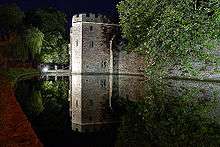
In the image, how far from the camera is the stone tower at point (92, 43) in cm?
2689

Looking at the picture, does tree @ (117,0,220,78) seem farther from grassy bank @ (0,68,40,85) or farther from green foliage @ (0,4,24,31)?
green foliage @ (0,4,24,31)

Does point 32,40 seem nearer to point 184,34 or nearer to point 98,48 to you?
point 98,48

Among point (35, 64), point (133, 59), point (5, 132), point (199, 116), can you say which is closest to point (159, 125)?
point (199, 116)

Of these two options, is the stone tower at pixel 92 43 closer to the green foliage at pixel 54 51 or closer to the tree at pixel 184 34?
the green foliage at pixel 54 51

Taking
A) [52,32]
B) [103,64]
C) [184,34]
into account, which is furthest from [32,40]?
[184,34]

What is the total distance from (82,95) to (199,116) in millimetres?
7937

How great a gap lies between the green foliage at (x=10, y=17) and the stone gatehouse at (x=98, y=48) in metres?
→ 8.08

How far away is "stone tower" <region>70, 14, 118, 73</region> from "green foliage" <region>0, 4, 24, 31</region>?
827 centimetres

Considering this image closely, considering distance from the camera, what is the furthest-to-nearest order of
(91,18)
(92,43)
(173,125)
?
(92,43) → (91,18) → (173,125)

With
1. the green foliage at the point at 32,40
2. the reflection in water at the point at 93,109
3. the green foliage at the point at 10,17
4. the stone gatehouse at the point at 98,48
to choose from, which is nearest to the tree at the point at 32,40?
the green foliage at the point at 32,40

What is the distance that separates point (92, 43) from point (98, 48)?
549 mm

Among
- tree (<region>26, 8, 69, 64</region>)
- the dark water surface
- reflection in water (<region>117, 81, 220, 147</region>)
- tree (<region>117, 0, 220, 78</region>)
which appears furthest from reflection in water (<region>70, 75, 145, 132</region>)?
tree (<region>26, 8, 69, 64</region>)

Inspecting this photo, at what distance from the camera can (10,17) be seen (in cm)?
3366

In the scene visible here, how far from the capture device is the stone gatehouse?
88.1 feet
